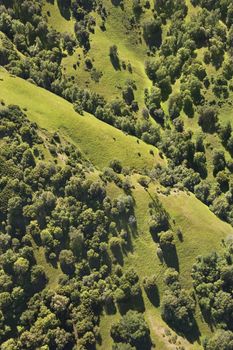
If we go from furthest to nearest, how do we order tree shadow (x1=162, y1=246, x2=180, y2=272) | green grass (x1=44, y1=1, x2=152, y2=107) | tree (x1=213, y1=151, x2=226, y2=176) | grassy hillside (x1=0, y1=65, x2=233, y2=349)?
green grass (x1=44, y1=1, x2=152, y2=107)
tree (x1=213, y1=151, x2=226, y2=176)
tree shadow (x1=162, y1=246, x2=180, y2=272)
grassy hillside (x1=0, y1=65, x2=233, y2=349)

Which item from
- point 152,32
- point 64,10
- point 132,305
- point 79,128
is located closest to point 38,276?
point 132,305

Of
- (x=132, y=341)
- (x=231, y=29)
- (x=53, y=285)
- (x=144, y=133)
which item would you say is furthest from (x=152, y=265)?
(x=231, y=29)

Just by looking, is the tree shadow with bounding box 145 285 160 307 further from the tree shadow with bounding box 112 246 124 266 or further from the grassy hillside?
the tree shadow with bounding box 112 246 124 266

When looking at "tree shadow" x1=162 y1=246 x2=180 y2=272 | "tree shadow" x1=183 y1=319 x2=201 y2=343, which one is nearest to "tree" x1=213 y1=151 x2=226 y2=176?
"tree shadow" x1=162 y1=246 x2=180 y2=272

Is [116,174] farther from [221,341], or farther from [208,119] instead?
[221,341]

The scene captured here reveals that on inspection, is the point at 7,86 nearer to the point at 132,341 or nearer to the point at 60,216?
the point at 60,216
